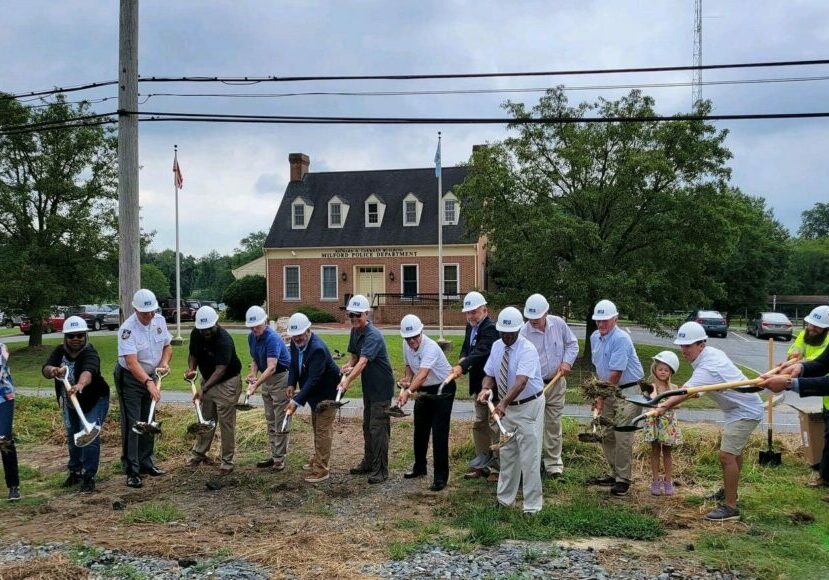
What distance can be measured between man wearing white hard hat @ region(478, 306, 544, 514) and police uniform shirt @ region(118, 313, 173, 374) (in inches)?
158

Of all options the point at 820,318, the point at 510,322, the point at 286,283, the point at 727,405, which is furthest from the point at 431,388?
the point at 286,283

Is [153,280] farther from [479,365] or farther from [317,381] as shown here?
[479,365]

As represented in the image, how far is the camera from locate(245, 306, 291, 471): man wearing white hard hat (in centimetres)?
859

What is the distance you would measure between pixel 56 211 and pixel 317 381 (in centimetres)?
1916

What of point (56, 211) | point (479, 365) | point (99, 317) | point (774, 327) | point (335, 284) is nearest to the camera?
point (479, 365)

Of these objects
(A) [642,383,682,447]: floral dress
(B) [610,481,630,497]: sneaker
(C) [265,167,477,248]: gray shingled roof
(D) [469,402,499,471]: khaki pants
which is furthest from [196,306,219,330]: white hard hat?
(C) [265,167,477,248]: gray shingled roof

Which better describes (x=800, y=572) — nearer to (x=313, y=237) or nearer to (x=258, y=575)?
(x=258, y=575)

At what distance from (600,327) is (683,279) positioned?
12.3 metres

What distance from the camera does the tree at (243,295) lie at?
40.8 metres

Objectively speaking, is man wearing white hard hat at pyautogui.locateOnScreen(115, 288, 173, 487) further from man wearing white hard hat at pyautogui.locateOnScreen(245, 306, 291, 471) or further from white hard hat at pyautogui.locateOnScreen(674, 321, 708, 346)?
white hard hat at pyautogui.locateOnScreen(674, 321, 708, 346)

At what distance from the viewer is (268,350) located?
8617 millimetres

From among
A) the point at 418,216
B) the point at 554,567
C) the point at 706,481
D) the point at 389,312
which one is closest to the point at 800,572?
the point at 554,567

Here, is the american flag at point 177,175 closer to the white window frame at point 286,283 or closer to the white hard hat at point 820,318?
the white window frame at point 286,283

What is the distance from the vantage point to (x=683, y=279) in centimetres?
1880
